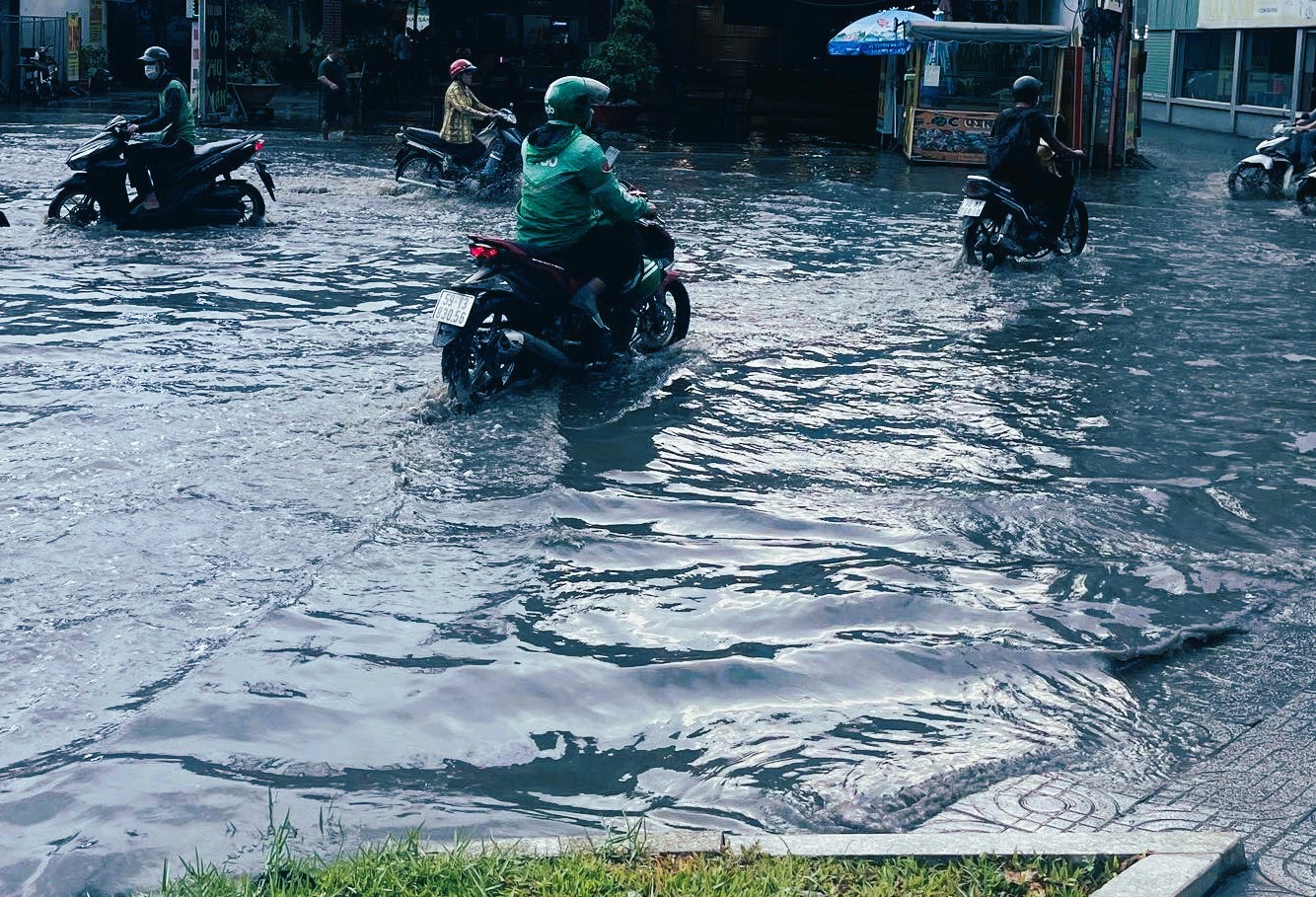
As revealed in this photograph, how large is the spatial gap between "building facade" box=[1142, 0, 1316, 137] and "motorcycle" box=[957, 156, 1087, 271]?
20976 mm

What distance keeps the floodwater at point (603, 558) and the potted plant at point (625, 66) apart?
1925 cm

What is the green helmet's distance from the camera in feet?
30.3

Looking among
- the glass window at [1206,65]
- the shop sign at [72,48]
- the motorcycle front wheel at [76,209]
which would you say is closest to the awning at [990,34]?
the glass window at [1206,65]

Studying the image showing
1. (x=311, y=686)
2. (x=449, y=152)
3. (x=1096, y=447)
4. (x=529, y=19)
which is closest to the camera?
(x=311, y=686)

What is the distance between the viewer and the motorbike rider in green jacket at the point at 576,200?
30.3 ft

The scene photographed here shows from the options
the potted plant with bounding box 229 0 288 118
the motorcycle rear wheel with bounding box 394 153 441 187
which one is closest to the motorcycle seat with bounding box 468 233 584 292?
the motorcycle rear wheel with bounding box 394 153 441 187

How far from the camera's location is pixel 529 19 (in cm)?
4119

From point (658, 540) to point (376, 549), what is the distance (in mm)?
1213

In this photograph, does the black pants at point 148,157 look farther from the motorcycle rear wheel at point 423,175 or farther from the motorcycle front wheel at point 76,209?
the motorcycle rear wheel at point 423,175

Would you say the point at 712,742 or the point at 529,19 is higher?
the point at 529,19

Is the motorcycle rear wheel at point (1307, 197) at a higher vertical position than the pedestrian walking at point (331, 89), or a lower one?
lower

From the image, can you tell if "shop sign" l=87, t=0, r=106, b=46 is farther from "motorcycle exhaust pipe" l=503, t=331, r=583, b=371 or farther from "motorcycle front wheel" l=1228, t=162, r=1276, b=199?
"motorcycle exhaust pipe" l=503, t=331, r=583, b=371

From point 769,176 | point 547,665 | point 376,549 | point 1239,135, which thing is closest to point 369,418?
point 376,549

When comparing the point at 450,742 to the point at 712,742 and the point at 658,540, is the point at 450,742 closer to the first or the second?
the point at 712,742
